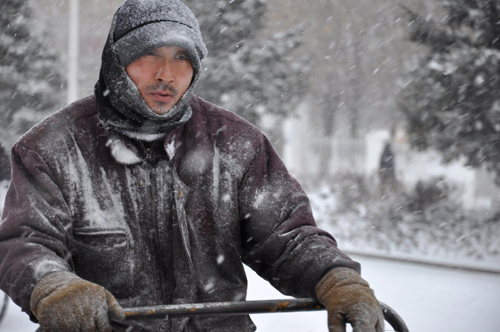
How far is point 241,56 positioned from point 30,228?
10826 millimetres

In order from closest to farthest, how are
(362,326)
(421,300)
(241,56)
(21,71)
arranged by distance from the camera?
(362,326) < (421,300) < (241,56) < (21,71)

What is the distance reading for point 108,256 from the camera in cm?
204

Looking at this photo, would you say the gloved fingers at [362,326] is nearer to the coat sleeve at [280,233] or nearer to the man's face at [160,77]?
the coat sleeve at [280,233]

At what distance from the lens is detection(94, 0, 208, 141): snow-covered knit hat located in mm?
2092

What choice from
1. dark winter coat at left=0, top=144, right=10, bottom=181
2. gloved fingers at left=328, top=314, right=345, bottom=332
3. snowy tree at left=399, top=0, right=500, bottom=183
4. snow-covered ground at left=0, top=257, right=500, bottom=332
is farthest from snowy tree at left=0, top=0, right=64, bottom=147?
gloved fingers at left=328, top=314, right=345, bottom=332

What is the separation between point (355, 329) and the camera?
5.67ft

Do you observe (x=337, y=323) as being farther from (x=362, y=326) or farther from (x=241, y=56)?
(x=241, y=56)

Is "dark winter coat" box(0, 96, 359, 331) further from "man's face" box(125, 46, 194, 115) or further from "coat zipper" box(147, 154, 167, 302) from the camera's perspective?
"man's face" box(125, 46, 194, 115)

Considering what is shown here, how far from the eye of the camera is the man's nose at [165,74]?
211 centimetres

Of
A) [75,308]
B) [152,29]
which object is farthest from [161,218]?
[152,29]

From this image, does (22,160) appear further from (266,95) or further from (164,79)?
(266,95)

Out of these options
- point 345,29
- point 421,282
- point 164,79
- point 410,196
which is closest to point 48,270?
point 164,79

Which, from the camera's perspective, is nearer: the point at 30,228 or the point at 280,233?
the point at 30,228

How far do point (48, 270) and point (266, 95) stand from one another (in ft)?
36.4
